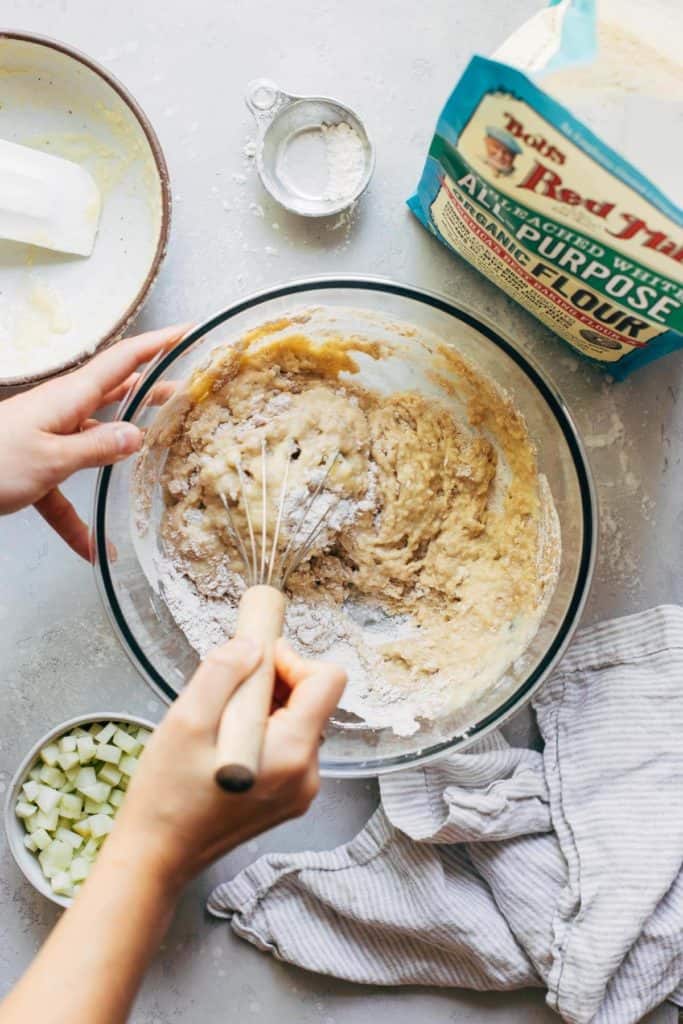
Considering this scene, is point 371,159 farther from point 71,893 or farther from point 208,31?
point 71,893

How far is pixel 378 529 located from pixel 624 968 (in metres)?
0.67

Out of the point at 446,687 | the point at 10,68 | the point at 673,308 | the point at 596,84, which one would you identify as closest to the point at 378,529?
the point at 446,687

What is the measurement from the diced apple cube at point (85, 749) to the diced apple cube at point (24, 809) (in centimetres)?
9

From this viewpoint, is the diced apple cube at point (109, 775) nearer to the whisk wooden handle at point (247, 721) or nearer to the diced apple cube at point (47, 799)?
the diced apple cube at point (47, 799)

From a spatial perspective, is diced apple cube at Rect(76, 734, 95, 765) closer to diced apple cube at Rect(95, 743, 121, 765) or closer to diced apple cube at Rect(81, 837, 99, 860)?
diced apple cube at Rect(95, 743, 121, 765)

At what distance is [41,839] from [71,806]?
6 centimetres

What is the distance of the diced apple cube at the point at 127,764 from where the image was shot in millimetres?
1250

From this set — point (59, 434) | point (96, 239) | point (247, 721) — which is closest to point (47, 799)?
point (59, 434)

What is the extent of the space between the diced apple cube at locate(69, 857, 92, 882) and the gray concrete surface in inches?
6.2

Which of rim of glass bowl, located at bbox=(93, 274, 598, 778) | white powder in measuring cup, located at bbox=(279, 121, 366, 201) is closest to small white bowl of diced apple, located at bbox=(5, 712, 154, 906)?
rim of glass bowl, located at bbox=(93, 274, 598, 778)

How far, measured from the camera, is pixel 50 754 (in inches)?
49.5

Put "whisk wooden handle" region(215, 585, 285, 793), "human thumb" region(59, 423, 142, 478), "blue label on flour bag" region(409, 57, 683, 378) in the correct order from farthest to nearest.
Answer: "human thumb" region(59, 423, 142, 478), "blue label on flour bag" region(409, 57, 683, 378), "whisk wooden handle" region(215, 585, 285, 793)

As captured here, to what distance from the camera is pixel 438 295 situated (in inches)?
43.5

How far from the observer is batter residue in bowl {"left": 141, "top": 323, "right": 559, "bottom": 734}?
3.83ft
